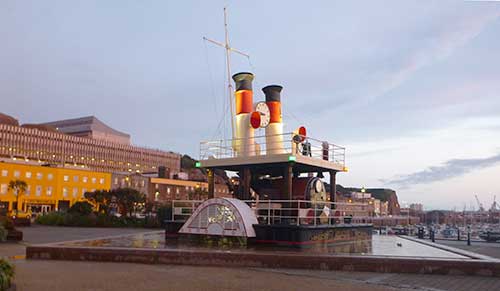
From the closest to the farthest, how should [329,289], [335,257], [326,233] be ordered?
[329,289]
[335,257]
[326,233]

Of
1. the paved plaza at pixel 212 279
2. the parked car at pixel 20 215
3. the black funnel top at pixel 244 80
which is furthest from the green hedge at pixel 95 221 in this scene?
the paved plaza at pixel 212 279

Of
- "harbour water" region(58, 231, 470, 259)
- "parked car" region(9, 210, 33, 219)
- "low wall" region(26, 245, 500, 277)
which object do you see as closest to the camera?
"low wall" region(26, 245, 500, 277)

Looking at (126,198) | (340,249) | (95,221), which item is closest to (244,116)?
(340,249)

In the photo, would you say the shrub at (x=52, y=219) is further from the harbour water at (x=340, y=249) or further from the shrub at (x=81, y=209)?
the harbour water at (x=340, y=249)

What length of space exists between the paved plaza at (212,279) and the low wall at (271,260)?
0.40 metres

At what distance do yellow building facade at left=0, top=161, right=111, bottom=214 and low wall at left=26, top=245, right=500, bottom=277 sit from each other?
64.9m

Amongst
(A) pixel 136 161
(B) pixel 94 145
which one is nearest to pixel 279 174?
(B) pixel 94 145

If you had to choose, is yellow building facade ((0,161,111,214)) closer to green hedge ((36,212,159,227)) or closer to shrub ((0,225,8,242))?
green hedge ((36,212,159,227))

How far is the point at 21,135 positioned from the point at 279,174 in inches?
5731

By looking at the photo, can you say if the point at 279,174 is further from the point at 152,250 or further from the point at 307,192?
the point at 152,250

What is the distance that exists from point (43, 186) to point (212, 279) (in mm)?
74142

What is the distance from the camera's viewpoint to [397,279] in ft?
39.5

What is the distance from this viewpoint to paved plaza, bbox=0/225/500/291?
10695 millimetres

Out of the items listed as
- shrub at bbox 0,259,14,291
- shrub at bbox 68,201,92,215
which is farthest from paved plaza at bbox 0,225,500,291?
shrub at bbox 68,201,92,215
